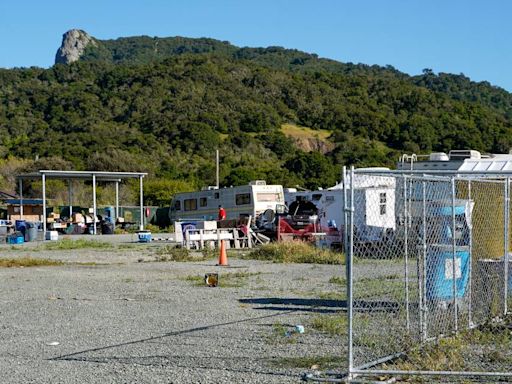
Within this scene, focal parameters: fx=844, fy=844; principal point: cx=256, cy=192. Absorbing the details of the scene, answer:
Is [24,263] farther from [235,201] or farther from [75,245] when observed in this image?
[235,201]

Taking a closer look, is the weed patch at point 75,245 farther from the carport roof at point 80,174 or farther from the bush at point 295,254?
the carport roof at point 80,174

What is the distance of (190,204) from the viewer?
45156mm

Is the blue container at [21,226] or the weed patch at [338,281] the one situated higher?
the blue container at [21,226]

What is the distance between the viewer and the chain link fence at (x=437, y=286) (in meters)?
7.95

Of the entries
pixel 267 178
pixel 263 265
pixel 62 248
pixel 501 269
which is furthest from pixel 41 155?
pixel 501 269

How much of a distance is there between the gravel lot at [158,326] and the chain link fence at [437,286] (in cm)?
68

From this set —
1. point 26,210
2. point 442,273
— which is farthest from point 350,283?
point 26,210

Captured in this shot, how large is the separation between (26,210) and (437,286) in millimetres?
42954

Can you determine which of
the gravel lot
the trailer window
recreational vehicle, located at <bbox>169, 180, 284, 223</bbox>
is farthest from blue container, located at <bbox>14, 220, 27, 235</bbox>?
the gravel lot

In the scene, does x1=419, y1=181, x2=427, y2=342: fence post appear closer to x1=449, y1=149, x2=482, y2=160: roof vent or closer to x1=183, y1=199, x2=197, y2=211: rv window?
x1=449, y1=149, x2=482, y2=160: roof vent

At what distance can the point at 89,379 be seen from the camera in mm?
7848

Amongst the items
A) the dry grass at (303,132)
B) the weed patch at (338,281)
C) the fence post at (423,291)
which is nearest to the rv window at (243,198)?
the weed patch at (338,281)

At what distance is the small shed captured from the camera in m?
49.4

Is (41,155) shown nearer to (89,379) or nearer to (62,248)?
(62,248)
